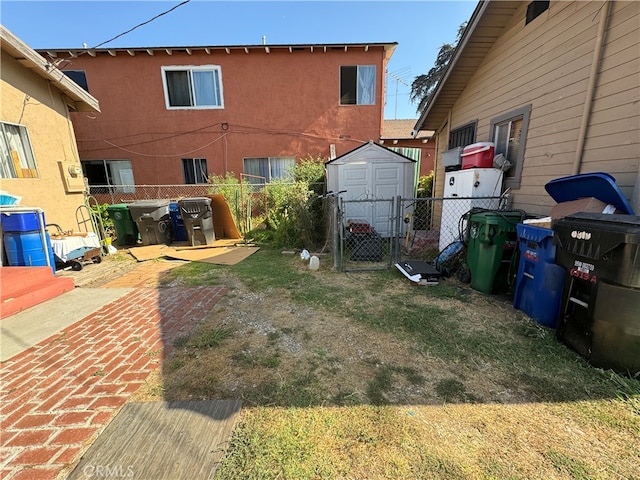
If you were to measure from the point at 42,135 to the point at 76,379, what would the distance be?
6034mm

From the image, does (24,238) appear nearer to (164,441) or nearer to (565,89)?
(164,441)

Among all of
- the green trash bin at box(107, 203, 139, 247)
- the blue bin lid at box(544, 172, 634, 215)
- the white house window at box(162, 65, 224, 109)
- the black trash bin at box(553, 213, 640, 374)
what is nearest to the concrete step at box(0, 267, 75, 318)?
the green trash bin at box(107, 203, 139, 247)

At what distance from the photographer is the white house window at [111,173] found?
1061 centimetres

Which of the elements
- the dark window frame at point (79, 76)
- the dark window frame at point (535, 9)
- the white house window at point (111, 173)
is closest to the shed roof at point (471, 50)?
the dark window frame at point (535, 9)

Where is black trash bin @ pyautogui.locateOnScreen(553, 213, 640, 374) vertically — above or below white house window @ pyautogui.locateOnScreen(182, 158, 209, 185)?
below

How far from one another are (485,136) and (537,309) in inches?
158

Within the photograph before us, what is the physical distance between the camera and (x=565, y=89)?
12.1 ft

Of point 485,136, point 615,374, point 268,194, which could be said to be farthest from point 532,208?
point 268,194

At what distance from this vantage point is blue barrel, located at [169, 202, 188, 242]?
7.82 metres

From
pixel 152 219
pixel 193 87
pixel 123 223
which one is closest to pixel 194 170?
pixel 193 87

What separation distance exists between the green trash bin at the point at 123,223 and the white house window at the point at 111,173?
365cm

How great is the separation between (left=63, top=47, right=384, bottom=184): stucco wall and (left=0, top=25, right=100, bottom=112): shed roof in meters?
3.83

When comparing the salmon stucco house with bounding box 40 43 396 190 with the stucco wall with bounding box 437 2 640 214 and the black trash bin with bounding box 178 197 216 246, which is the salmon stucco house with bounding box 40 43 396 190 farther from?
the stucco wall with bounding box 437 2 640 214

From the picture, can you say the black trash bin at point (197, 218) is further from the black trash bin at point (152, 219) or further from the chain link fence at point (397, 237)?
the chain link fence at point (397, 237)
